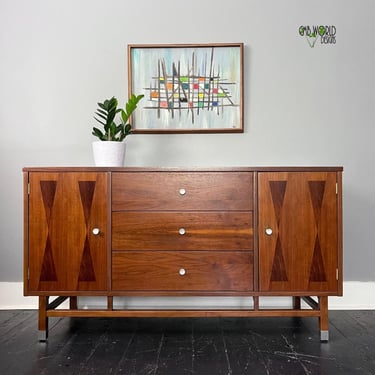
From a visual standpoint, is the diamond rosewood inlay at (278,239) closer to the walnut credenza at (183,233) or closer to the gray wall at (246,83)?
the walnut credenza at (183,233)

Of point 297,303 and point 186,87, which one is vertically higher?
point 186,87

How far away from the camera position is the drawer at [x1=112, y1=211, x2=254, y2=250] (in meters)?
1.84

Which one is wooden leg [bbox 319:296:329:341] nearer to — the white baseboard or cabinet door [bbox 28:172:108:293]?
the white baseboard

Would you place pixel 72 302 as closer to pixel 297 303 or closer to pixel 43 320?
pixel 43 320

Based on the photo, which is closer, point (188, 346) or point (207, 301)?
point (188, 346)

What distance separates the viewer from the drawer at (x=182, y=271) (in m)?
1.84

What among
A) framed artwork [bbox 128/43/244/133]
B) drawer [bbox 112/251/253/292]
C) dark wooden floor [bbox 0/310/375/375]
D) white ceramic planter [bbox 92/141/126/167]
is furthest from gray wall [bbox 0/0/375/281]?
drawer [bbox 112/251/253/292]

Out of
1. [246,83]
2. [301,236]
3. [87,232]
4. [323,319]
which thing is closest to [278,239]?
[301,236]

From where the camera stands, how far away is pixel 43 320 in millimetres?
1876

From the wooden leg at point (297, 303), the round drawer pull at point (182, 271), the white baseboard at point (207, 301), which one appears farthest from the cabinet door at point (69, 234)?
the wooden leg at point (297, 303)

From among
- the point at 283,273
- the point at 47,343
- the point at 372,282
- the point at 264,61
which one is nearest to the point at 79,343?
the point at 47,343

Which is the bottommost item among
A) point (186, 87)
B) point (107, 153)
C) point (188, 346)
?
point (188, 346)

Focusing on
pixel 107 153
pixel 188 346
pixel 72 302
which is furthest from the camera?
pixel 72 302

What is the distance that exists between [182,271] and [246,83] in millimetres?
1132
